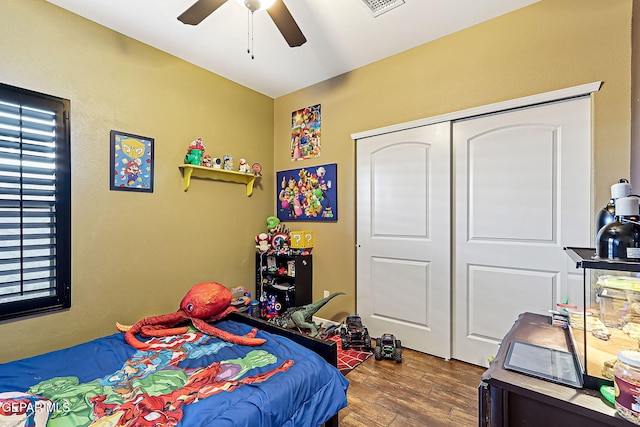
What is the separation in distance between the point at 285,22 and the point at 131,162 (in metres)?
1.73

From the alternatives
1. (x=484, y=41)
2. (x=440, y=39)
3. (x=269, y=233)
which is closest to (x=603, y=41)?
(x=484, y=41)

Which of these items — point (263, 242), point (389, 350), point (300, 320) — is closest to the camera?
point (389, 350)

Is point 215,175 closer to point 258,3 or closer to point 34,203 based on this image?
point 34,203

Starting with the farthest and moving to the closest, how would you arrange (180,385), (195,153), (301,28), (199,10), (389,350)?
(195,153) → (389,350) → (301,28) → (199,10) → (180,385)

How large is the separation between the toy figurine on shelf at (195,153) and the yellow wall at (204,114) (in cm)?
9

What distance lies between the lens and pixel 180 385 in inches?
54.5

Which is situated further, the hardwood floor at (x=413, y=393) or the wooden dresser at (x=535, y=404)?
the hardwood floor at (x=413, y=393)

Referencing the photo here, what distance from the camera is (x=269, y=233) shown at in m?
3.62

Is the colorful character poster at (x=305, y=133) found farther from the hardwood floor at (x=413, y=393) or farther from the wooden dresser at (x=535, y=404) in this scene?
the wooden dresser at (x=535, y=404)

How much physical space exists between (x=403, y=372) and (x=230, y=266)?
79.5 inches

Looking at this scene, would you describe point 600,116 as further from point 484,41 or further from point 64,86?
point 64,86

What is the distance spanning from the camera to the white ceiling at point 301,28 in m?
2.13

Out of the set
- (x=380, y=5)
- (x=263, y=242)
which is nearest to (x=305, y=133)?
(x=263, y=242)

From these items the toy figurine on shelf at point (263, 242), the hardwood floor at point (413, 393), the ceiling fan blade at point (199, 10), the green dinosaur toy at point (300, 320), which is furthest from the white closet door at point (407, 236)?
the ceiling fan blade at point (199, 10)
